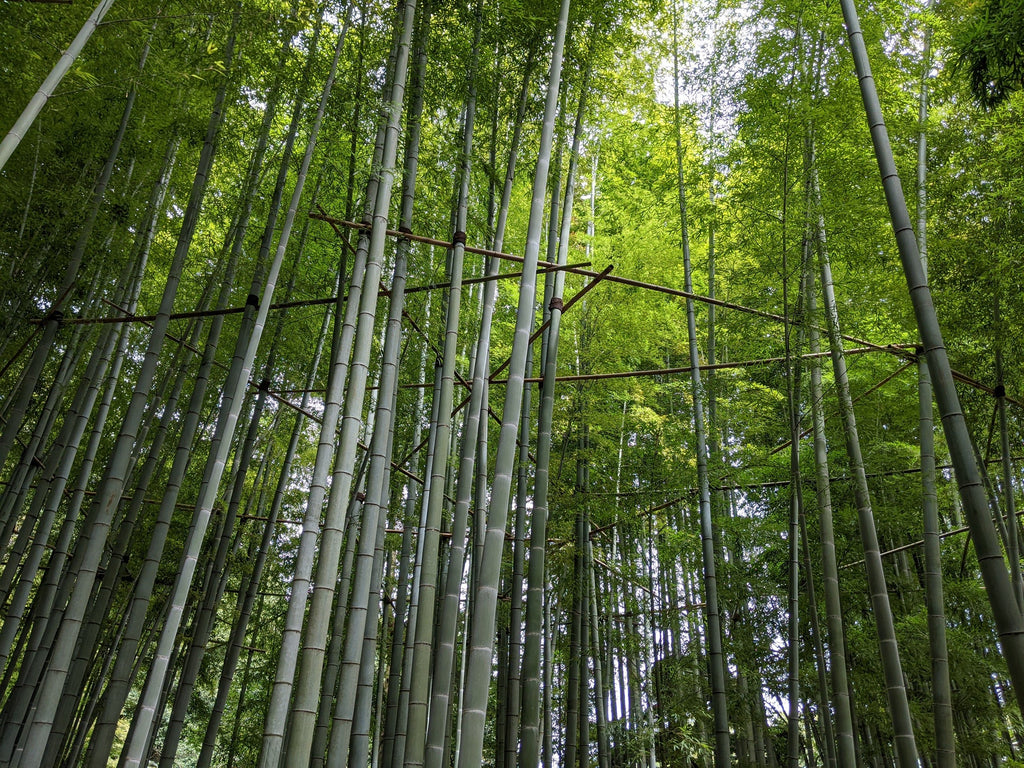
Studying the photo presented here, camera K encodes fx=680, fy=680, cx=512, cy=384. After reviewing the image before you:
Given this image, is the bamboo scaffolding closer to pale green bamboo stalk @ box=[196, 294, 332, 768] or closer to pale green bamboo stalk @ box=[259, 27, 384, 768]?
pale green bamboo stalk @ box=[259, 27, 384, 768]

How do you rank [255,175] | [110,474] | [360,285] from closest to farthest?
[360,285]
[110,474]
[255,175]

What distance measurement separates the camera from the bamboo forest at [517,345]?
2.94 m

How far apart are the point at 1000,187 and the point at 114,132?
5530 mm

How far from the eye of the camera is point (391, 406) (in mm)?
3068

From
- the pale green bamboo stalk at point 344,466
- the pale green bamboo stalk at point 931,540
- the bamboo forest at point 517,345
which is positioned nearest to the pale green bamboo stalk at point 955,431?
the bamboo forest at point 517,345

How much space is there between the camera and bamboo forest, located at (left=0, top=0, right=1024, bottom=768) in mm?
2941

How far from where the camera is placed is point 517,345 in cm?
269

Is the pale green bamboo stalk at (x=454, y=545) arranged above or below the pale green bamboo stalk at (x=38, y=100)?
below

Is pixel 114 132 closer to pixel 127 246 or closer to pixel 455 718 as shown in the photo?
pixel 127 246

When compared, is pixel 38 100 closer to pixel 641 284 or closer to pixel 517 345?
pixel 517 345

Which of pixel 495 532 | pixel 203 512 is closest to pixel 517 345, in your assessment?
pixel 495 532

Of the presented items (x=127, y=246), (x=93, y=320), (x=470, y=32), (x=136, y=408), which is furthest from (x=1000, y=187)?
(x=127, y=246)

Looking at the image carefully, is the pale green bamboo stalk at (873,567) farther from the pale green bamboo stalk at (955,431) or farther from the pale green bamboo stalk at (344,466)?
the pale green bamboo stalk at (344,466)

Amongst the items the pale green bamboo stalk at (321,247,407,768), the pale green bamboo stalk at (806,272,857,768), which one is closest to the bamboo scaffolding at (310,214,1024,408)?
the pale green bamboo stalk at (321,247,407,768)
